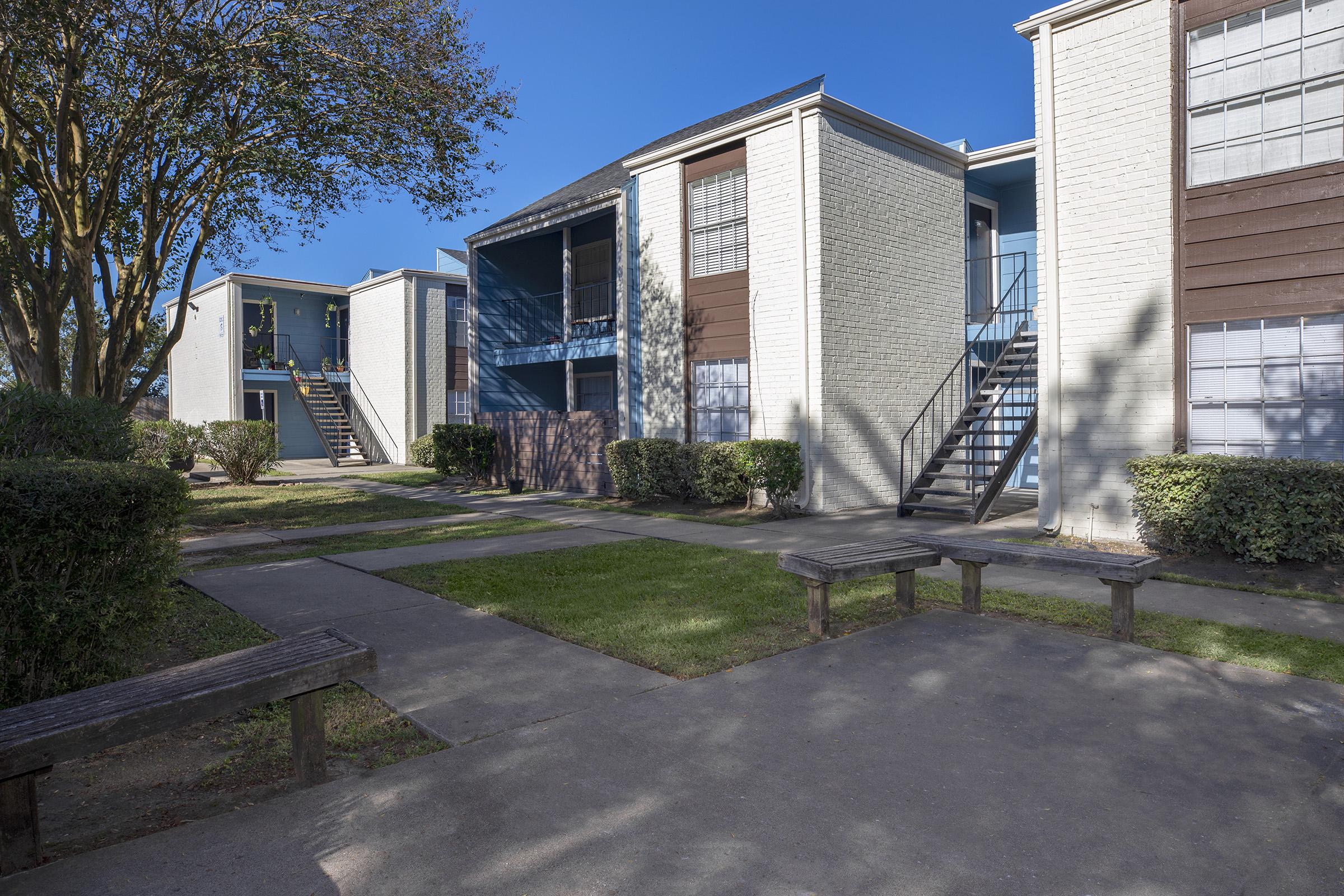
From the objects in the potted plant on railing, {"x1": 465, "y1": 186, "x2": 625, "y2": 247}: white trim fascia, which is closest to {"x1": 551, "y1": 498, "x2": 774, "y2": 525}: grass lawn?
the potted plant on railing

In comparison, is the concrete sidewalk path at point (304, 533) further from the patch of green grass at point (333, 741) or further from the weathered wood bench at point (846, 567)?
the weathered wood bench at point (846, 567)

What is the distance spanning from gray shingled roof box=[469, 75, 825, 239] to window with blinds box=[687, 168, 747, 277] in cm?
92

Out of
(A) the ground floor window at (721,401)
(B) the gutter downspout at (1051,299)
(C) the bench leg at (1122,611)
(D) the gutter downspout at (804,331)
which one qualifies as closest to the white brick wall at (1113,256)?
(B) the gutter downspout at (1051,299)

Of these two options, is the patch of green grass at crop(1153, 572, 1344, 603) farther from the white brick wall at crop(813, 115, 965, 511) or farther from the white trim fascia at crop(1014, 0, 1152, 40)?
the white trim fascia at crop(1014, 0, 1152, 40)

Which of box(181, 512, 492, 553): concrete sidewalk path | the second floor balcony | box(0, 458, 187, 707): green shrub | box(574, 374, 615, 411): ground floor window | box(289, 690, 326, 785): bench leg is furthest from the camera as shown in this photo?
box(574, 374, 615, 411): ground floor window

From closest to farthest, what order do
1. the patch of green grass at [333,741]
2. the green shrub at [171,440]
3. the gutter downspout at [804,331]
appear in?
the patch of green grass at [333,741], the gutter downspout at [804,331], the green shrub at [171,440]

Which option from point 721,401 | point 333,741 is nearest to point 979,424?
point 721,401

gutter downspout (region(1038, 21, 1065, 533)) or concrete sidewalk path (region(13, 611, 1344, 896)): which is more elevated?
gutter downspout (region(1038, 21, 1065, 533))

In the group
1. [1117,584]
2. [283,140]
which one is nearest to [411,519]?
[283,140]

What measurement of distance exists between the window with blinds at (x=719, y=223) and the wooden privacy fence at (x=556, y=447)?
3690mm

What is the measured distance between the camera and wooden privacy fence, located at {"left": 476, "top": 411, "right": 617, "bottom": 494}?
1648 cm

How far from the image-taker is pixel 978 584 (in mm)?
6211

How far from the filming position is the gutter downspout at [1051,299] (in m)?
9.77

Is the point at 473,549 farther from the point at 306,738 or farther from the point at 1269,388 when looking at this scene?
the point at 1269,388
